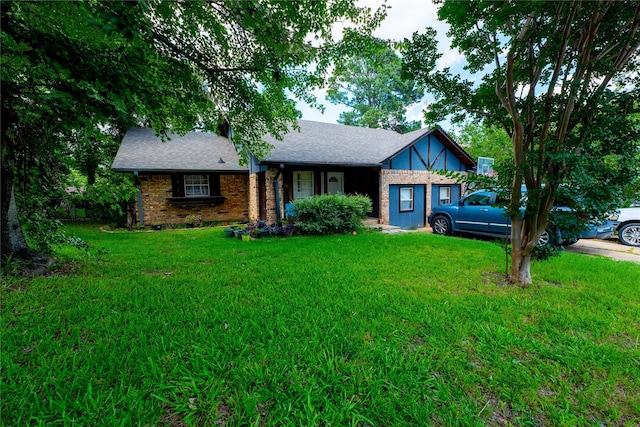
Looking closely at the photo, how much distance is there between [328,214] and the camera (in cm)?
837

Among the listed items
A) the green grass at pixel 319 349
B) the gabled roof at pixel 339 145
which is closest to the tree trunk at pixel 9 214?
the green grass at pixel 319 349

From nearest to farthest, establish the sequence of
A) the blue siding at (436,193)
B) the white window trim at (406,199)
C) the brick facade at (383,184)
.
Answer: the brick facade at (383,184) → the white window trim at (406,199) → the blue siding at (436,193)

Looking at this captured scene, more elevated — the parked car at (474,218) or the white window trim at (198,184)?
the white window trim at (198,184)

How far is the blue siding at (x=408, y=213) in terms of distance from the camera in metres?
11.5

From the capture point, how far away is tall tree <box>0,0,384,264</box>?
243 cm

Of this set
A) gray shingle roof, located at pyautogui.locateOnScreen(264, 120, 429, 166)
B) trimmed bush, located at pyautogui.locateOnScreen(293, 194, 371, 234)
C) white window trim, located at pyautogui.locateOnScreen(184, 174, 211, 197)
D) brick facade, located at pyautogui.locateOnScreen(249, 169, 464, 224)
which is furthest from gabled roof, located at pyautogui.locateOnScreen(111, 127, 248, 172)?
trimmed bush, located at pyautogui.locateOnScreen(293, 194, 371, 234)

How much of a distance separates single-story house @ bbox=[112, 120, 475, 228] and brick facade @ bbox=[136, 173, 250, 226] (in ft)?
0.11

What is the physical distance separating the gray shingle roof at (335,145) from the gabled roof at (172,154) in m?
2.50

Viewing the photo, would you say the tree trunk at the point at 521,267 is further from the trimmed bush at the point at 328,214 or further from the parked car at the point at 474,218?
the trimmed bush at the point at 328,214

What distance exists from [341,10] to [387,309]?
4652 mm

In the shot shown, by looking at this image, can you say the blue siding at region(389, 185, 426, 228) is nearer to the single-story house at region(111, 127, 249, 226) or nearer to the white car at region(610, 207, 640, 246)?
the white car at region(610, 207, 640, 246)

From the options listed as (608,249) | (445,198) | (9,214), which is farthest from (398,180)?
(9,214)

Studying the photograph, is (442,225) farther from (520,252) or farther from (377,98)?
(377,98)

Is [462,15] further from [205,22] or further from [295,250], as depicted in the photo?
[295,250]
